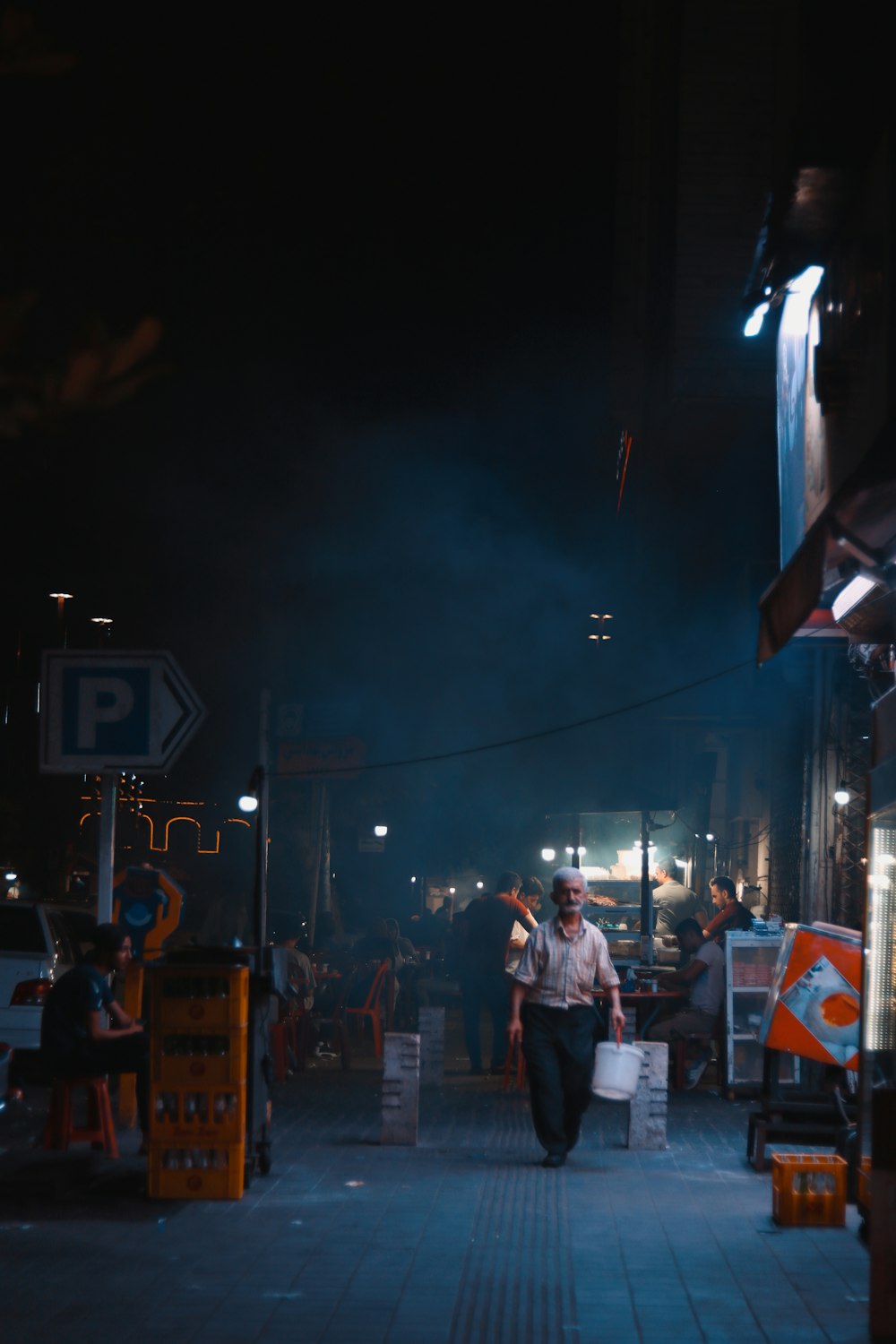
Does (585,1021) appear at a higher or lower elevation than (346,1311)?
higher

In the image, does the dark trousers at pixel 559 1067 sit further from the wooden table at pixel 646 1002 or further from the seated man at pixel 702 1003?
the seated man at pixel 702 1003

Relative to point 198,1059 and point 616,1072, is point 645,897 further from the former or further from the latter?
point 198,1059

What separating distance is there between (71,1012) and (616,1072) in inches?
131

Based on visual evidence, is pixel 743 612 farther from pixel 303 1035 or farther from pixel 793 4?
pixel 793 4

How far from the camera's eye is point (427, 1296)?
245 inches

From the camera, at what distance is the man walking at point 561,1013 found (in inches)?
380

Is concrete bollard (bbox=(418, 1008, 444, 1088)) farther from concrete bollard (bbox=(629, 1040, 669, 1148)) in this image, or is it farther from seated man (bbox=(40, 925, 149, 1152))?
seated man (bbox=(40, 925, 149, 1152))

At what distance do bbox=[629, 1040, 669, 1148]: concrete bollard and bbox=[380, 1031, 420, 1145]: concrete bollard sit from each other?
1435mm

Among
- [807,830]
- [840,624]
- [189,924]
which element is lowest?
[189,924]

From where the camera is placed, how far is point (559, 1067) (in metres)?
9.82

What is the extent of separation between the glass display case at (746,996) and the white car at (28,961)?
5460 mm

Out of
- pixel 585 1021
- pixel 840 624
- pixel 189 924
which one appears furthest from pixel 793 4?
pixel 189 924

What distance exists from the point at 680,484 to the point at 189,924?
1583 centimetres

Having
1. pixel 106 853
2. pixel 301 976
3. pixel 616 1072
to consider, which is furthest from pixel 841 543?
pixel 301 976
